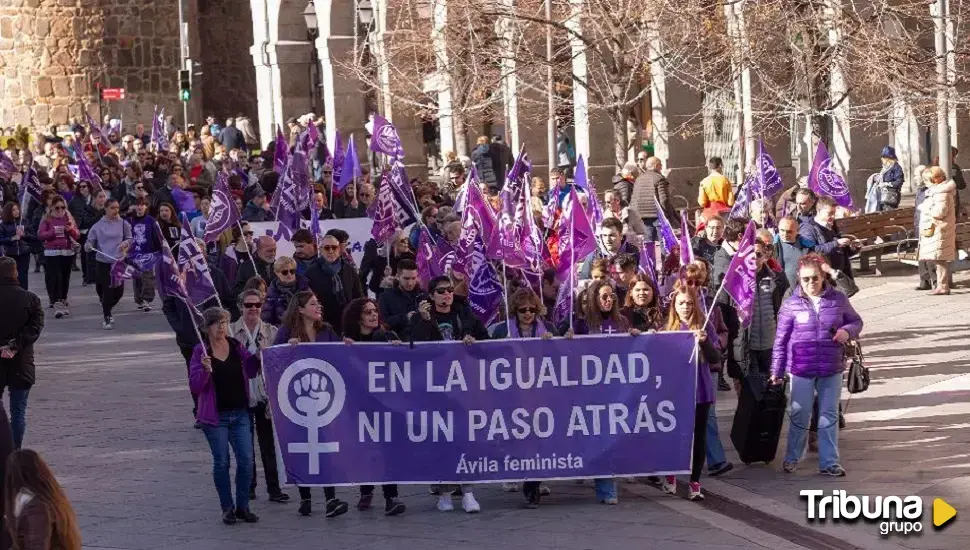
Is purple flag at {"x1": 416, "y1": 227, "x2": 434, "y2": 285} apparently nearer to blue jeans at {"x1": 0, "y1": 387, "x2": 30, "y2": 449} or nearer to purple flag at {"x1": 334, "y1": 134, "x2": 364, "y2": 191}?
blue jeans at {"x1": 0, "y1": 387, "x2": 30, "y2": 449}

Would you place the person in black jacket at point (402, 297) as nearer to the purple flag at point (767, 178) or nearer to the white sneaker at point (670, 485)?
the white sneaker at point (670, 485)

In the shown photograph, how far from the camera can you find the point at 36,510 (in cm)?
803

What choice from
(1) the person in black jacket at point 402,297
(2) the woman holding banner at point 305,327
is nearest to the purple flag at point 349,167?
(1) the person in black jacket at point 402,297

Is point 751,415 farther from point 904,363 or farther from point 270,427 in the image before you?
point 904,363

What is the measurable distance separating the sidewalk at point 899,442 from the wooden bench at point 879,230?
4564mm

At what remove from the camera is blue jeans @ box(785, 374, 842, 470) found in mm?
13625

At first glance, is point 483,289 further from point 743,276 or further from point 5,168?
point 5,168

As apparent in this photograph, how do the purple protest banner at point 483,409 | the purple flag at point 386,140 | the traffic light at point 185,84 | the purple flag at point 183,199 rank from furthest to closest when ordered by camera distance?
1. the traffic light at point 185,84
2. the purple flag at point 183,199
3. the purple flag at point 386,140
4. the purple protest banner at point 483,409

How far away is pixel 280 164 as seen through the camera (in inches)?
1139

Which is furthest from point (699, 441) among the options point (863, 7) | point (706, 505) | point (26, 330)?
point (863, 7)

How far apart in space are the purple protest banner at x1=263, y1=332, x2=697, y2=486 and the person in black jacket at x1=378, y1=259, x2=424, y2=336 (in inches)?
52.7

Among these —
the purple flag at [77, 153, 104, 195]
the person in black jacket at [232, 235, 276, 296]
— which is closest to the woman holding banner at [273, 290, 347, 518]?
the person in black jacket at [232, 235, 276, 296]

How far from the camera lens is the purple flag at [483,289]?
15.9m

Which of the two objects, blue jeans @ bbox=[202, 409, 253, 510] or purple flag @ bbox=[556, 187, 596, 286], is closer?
blue jeans @ bbox=[202, 409, 253, 510]
